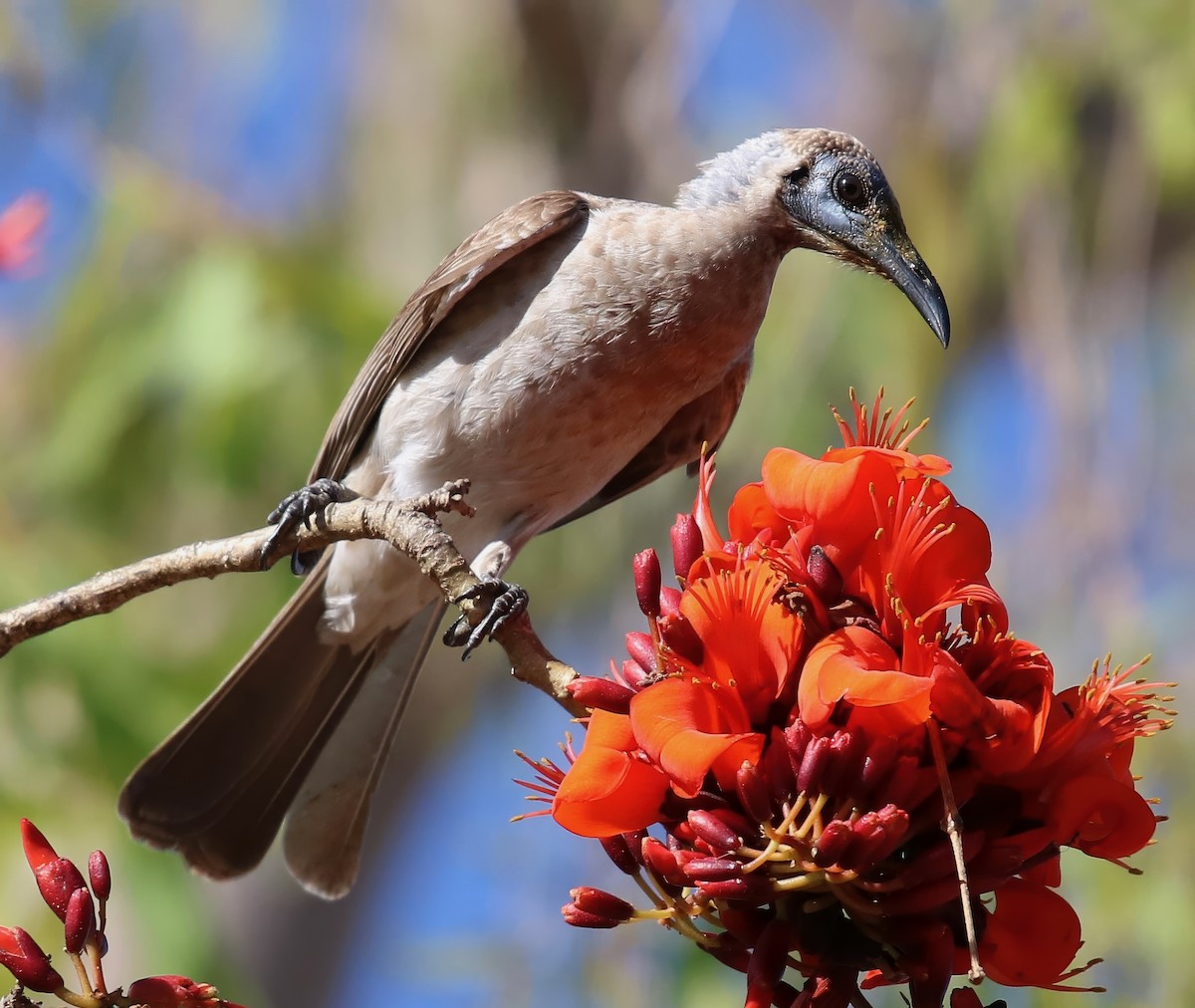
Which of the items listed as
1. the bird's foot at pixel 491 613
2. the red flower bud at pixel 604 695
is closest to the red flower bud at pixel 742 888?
the red flower bud at pixel 604 695

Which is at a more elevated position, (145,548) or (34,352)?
(34,352)

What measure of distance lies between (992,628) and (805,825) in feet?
1.14

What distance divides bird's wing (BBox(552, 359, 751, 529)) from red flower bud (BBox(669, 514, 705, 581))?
163 cm

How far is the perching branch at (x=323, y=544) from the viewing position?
2.15 m

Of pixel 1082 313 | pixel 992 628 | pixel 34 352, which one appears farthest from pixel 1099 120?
pixel 992 628

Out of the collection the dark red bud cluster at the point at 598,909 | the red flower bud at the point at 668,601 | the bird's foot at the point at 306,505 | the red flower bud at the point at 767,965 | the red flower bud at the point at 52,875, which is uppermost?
the bird's foot at the point at 306,505

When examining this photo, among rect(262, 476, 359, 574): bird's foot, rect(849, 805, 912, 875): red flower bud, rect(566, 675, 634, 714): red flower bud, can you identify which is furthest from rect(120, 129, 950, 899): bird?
rect(849, 805, 912, 875): red flower bud

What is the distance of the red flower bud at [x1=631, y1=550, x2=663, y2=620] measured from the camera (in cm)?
189

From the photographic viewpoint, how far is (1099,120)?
6.21 m

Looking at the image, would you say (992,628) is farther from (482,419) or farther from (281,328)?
(281,328)

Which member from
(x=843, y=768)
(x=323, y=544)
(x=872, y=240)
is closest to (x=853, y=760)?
(x=843, y=768)

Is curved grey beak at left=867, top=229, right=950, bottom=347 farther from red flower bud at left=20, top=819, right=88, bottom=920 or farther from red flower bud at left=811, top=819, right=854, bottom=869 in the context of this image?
red flower bud at left=20, top=819, right=88, bottom=920

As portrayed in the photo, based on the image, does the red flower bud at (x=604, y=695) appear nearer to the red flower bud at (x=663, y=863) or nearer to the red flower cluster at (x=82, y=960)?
the red flower bud at (x=663, y=863)

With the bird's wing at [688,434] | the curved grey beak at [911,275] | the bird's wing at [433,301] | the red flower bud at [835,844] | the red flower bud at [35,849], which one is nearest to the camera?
the red flower bud at [835,844]
